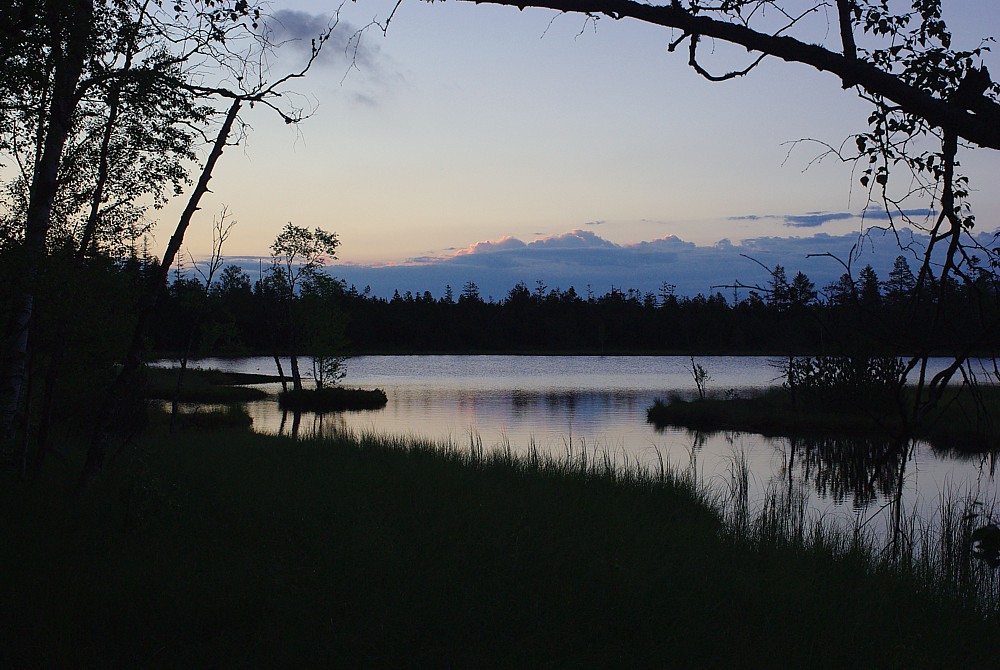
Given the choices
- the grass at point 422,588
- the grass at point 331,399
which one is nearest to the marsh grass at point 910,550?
the grass at point 422,588

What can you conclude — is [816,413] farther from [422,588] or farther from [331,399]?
[422,588]

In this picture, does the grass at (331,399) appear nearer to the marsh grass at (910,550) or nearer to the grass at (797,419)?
the grass at (797,419)

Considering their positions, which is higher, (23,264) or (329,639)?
(23,264)

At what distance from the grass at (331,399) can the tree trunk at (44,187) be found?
26.8 m

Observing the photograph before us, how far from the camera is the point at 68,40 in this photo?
27.8ft

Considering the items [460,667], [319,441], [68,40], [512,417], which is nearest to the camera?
[460,667]

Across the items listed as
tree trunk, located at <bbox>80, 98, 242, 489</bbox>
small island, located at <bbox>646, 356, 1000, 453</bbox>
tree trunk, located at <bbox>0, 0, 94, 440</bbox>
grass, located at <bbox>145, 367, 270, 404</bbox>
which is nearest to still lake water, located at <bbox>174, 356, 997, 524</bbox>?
small island, located at <bbox>646, 356, 1000, 453</bbox>

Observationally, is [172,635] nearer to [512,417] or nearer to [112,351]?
[112,351]

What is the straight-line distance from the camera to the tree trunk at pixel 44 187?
27.3ft

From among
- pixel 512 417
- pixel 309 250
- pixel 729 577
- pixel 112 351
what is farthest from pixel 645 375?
pixel 729 577

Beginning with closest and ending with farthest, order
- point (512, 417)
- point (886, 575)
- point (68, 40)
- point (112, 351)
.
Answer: point (886, 575) → point (68, 40) → point (112, 351) → point (512, 417)

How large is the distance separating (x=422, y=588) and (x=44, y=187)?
6.86 metres

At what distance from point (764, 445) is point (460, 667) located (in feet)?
64.8

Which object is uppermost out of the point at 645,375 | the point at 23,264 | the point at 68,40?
the point at 68,40
